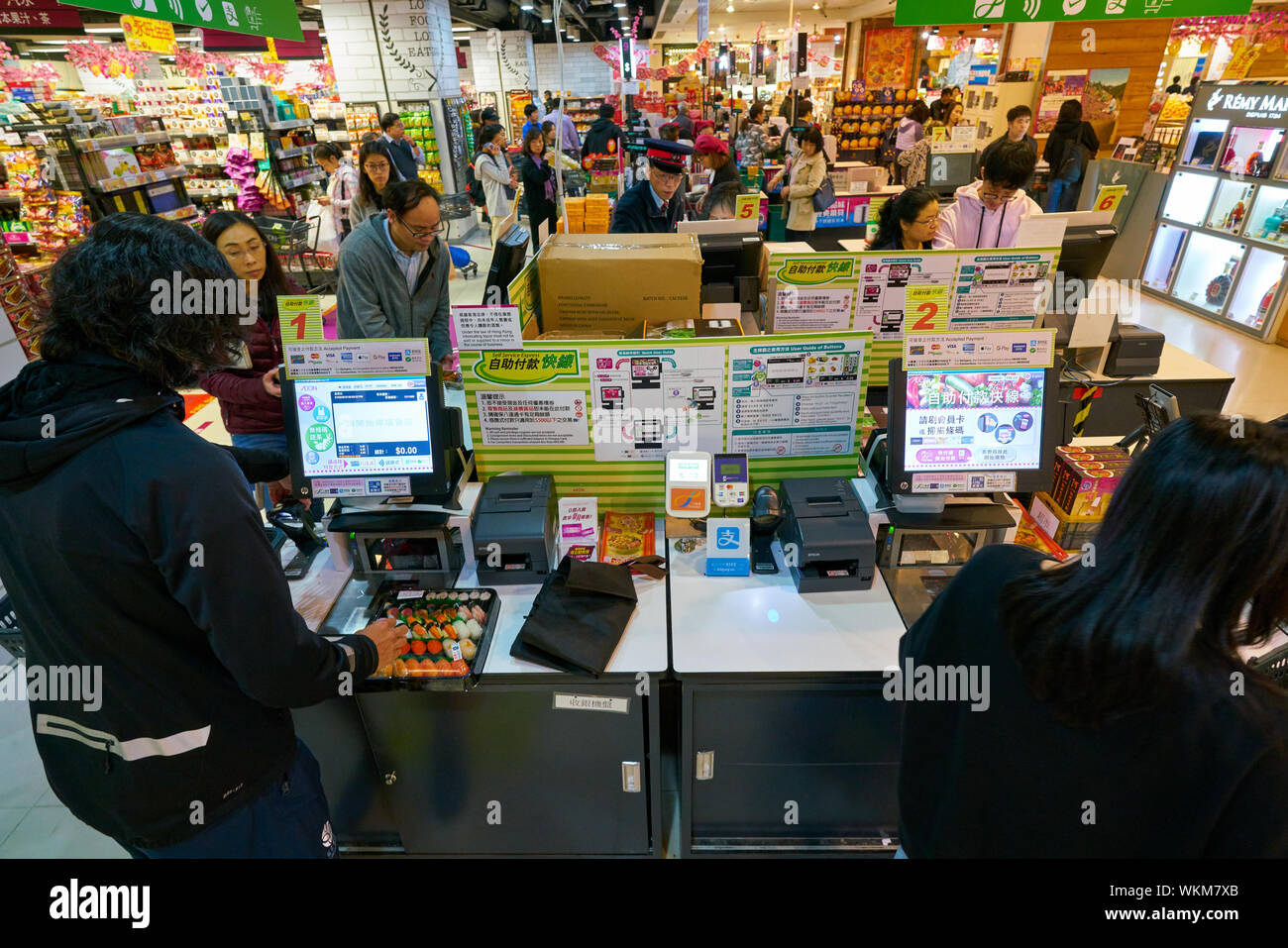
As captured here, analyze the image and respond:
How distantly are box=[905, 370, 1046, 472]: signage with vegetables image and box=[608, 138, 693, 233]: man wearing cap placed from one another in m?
2.74

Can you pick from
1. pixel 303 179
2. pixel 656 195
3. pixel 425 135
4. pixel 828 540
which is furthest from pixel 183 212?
pixel 828 540

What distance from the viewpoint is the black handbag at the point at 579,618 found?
1789 mm

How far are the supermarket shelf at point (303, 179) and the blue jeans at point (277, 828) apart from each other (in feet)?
31.7

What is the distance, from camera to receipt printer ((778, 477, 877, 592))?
197 cm

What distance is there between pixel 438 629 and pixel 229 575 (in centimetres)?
77

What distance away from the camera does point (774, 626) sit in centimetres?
192

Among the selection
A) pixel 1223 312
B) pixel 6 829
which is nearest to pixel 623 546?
pixel 6 829

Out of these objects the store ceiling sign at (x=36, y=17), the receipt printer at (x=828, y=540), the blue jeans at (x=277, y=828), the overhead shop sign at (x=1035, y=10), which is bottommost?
the blue jeans at (x=277, y=828)

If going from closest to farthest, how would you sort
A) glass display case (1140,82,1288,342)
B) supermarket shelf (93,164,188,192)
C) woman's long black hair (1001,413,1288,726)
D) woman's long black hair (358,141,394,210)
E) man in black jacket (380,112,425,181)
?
woman's long black hair (1001,413,1288,726)
woman's long black hair (358,141,394,210)
glass display case (1140,82,1288,342)
supermarket shelf (93,164,188,192)
man in black jacket (380,112,425,181)

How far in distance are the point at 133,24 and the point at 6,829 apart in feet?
27.7

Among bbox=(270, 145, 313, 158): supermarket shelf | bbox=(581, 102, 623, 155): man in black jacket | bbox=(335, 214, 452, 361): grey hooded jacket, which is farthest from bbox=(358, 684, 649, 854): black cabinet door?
bbox=(581, 102, 623, 155): man in black jacket

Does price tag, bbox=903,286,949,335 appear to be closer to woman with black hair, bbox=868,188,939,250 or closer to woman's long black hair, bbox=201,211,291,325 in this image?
woman with black hair, bbox=868,188,939,250

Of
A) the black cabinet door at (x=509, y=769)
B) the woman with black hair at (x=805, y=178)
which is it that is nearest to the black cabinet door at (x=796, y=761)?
the black cabinet door at (x=509, y=769)

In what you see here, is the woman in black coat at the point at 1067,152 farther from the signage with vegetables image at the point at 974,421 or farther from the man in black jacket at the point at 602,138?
the signage with vegetables image at the point at 974,421
